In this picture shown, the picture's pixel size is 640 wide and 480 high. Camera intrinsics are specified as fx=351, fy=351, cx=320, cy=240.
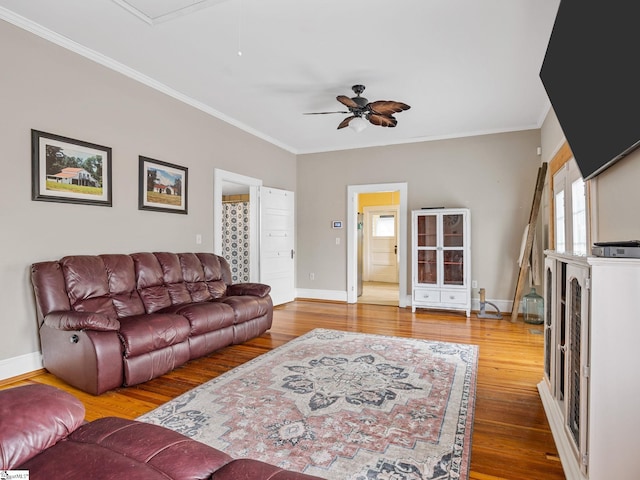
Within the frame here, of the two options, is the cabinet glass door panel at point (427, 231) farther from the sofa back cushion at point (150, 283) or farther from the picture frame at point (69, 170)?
the picture frame at point (69, 170)

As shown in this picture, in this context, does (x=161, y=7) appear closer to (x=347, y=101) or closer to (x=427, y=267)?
(x=347, y=101)

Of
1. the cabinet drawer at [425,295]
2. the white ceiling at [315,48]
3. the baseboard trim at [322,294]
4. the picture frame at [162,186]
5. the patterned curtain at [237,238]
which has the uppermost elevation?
the white ceiling at [315,48]

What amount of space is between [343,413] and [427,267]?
149 inches

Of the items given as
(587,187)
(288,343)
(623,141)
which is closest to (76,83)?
(288,343)

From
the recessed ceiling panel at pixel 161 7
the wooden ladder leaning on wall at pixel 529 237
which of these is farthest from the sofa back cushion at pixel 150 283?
the wooden ladder leaning on wall at pixel 529 237

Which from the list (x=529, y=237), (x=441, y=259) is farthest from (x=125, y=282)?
(x=529, y=237)

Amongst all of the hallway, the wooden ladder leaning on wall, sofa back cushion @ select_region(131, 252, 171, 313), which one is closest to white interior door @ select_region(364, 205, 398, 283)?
the hallway

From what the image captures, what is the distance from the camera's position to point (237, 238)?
244 inches

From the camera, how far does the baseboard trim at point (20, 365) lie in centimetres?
282

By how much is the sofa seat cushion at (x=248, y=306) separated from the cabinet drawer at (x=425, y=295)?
2.64 m

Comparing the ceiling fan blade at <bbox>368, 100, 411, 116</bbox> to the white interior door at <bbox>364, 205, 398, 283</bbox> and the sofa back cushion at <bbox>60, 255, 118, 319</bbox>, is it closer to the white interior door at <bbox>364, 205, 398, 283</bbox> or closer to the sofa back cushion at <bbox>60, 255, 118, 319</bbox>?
the sofa back cushion at <bbox>60, 255, 118, 319</bbox>

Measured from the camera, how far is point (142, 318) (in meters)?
2.99

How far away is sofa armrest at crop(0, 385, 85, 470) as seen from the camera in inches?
39.2

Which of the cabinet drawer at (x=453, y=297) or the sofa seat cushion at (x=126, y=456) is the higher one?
the sofa seat cushion at (x=126, y=456)
